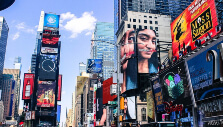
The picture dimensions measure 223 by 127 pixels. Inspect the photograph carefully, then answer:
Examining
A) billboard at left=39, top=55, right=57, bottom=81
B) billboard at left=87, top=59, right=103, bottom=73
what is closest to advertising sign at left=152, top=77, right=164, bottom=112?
billboard at left=87, top=59, right=103, bottom=73

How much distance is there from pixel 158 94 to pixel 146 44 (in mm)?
27718

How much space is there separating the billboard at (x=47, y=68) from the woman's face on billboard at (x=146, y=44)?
83380 mm

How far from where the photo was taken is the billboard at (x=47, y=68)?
135 meters

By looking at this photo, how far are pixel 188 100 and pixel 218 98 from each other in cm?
641

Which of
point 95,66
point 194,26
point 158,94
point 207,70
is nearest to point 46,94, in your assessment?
point 95,66

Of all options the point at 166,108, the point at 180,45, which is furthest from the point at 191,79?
the point at 180,45

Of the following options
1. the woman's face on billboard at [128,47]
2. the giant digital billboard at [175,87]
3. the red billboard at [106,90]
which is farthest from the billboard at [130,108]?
the red billboard at [106,90]

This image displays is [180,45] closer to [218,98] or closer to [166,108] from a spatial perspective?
[166,108]

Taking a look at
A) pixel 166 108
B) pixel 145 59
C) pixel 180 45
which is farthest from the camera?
pixel 145 59

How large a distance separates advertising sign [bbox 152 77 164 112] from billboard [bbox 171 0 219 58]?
670cm

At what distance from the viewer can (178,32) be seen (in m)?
42.3

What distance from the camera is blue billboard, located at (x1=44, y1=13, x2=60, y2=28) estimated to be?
145250 mm

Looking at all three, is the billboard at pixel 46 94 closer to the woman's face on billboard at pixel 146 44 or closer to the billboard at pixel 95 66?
the billboard at pixel 95 66

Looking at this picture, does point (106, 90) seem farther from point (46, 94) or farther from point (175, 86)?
point (46, 94)
